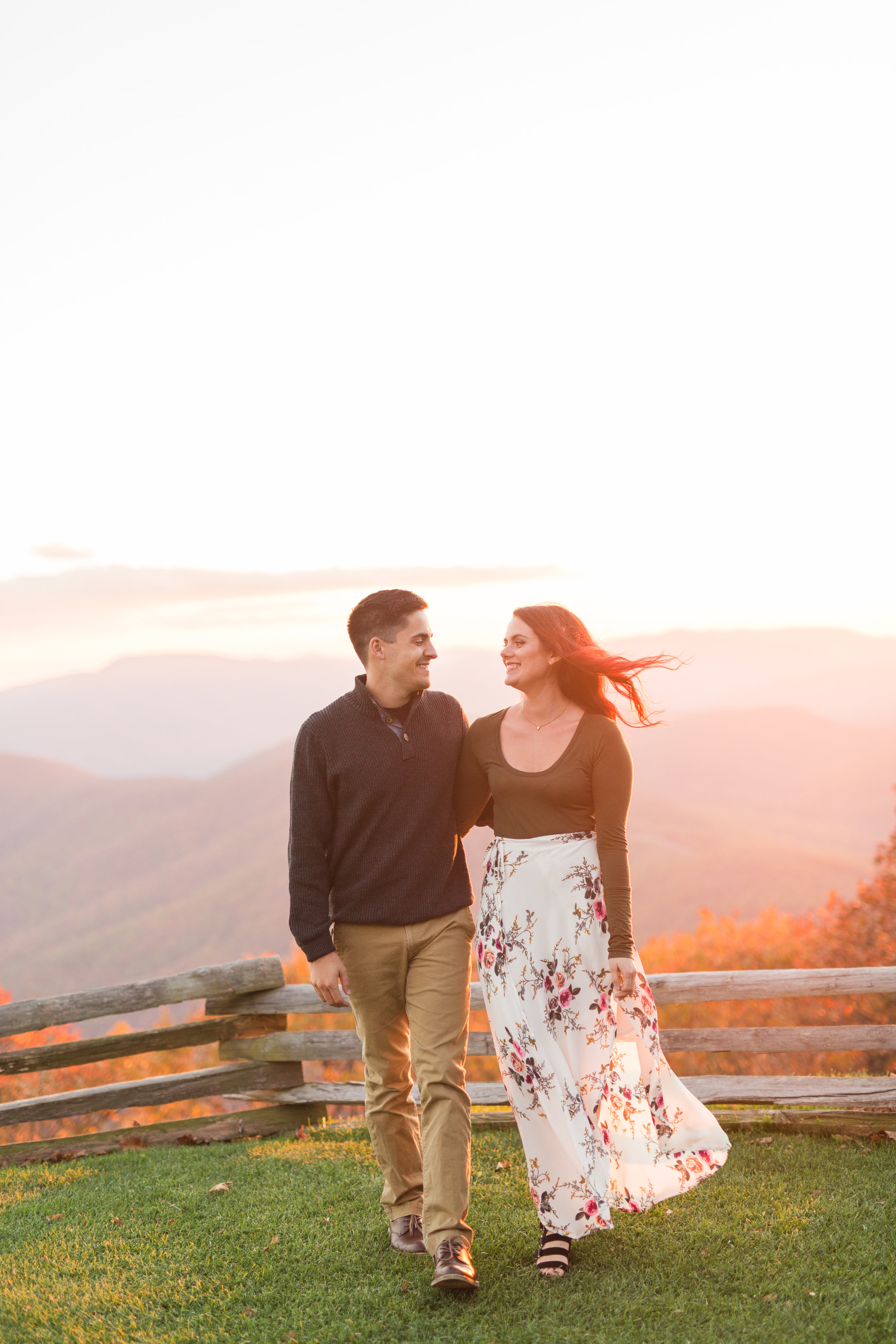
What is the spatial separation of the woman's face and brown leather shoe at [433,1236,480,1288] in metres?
2.00

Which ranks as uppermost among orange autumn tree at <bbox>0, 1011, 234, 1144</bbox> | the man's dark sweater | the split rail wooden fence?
the man's dark sweater

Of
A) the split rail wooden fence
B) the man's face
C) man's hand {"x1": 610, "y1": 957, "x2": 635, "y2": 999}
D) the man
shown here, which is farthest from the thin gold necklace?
the split rail wooden fence

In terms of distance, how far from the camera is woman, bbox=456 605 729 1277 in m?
3.96

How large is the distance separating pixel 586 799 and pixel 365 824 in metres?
0.86

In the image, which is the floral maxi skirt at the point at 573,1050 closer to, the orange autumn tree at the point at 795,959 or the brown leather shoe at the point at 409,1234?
the brown leather shoe at the point at 409,1234

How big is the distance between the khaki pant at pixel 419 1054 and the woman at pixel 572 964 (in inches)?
6.8

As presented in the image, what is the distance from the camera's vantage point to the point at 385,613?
4219 mm

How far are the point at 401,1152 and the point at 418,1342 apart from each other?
89 cm

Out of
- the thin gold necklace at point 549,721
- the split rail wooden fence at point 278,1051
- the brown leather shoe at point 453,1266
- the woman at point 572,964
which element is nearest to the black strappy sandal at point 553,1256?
the woman at point 572,964

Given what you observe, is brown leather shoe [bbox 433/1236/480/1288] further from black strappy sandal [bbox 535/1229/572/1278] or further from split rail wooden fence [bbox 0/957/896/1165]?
split rail wooden fence [bbox 0/957/896/1165]

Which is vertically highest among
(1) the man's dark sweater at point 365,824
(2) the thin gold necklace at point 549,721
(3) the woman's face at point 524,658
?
(3) the woman's face at point 524,658

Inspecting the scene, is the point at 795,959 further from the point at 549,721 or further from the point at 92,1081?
the point at 92,1081

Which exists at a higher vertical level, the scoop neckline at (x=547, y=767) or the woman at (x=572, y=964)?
the scoop neckline at (x=547, y=767)

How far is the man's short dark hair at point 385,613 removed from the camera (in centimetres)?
420
